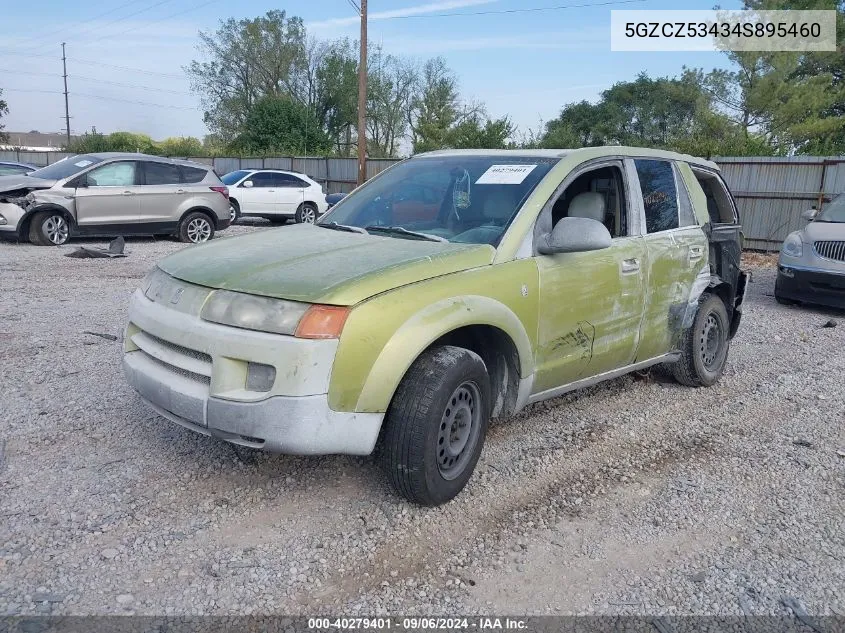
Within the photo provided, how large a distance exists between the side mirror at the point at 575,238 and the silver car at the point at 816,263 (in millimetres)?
6578

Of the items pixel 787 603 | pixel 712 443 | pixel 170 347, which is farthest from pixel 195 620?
pixel 712 443

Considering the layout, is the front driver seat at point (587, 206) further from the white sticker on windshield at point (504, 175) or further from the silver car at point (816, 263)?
the silver car at point (816, 263)

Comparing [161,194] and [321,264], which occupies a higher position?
[161,194]

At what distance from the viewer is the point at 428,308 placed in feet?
10.7

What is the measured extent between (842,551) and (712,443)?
4.38 feet

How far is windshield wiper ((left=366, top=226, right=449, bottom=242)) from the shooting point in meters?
3.87

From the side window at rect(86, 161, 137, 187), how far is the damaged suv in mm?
9605

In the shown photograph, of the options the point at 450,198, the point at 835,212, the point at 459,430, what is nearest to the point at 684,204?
the point at 450,198

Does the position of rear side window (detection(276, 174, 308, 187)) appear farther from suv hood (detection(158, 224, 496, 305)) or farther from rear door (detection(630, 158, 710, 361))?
suv hood (detection(158, 224, 496, 305))

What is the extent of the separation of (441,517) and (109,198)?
1148 cm

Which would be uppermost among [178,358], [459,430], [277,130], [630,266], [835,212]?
[277,130]

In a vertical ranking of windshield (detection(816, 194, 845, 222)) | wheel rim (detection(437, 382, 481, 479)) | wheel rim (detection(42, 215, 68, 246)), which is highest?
windshield (detection(816, 194, 845, 222))

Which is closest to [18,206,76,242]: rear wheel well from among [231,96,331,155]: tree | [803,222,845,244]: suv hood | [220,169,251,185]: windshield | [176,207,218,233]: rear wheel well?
[176,207,218,233]: rear wheel well

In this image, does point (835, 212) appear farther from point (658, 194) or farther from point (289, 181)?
point (289, 181)
